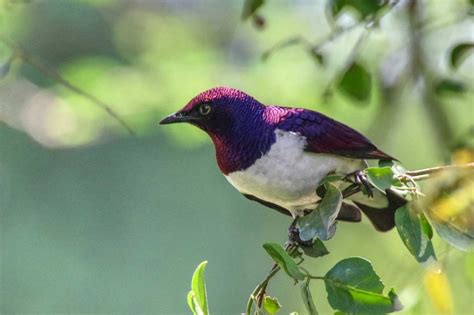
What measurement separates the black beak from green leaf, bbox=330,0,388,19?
0.53 meters

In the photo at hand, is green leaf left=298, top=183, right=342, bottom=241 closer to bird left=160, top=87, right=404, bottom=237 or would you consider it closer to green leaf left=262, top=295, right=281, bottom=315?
green leaf left=262, top=295, right=281, bottom=315

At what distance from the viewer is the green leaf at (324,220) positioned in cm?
203

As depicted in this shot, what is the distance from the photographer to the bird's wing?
2656 mm

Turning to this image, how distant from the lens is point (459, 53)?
298 cm

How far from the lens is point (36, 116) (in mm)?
4270

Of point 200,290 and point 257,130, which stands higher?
point 257,130

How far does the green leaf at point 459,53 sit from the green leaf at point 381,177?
1.11 m

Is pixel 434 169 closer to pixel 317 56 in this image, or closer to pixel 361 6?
pixel 361 6

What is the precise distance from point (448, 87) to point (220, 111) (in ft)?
2.95

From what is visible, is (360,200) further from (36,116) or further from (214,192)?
(214,192)

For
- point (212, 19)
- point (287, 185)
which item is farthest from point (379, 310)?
point (212, 19)

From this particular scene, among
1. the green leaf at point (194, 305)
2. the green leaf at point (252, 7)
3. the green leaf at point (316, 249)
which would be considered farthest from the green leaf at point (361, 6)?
the green leaf at point (194, 305)

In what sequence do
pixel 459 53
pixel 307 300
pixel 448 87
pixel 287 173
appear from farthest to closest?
pixel 448 87, pixel 459 53, pixel 287 173, pixel 307 300

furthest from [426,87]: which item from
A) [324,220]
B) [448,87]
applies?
[324,220]
